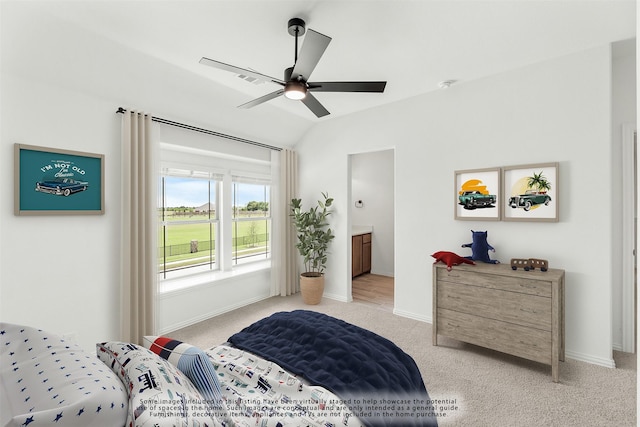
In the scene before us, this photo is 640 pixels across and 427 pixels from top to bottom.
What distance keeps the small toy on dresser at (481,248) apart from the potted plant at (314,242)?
6.26 ft

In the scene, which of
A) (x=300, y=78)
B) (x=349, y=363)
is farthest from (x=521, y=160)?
(x=349, y=363)

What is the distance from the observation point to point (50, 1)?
5.98ft

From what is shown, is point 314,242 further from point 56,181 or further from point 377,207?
point 56,181

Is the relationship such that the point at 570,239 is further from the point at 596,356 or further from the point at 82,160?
the point at 82,160

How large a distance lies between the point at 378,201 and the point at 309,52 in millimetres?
4442

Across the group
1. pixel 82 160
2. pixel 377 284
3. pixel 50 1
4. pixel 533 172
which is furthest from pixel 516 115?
pixel 82 160

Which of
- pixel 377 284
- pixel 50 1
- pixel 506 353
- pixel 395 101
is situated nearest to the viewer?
pixel 50 1

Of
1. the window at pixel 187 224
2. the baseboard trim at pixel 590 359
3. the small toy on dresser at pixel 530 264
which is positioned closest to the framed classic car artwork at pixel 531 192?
the small toy on dresser at pixel 530 264

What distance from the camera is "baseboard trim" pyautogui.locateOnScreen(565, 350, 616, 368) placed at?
2426 millimetres

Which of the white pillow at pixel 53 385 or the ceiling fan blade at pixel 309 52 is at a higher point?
the ceiling fan blade at pixel 309 52

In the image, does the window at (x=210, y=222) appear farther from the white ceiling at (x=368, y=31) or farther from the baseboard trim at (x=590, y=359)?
the baseboard trim at (x=590, y=359)

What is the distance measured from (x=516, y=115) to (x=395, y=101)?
4.35ft

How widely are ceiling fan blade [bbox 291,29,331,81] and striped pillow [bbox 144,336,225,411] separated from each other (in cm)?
162

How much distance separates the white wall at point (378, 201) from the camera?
5734 mm
